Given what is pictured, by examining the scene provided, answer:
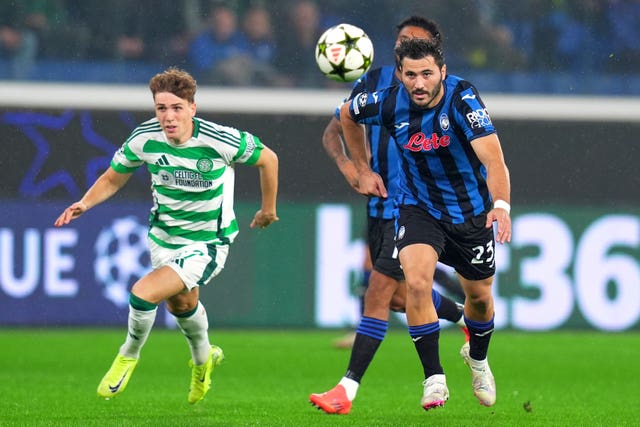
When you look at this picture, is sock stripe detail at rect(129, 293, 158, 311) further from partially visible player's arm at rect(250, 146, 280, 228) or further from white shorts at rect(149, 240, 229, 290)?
partially visible player's arm at rect(250, 146, 280, 228)

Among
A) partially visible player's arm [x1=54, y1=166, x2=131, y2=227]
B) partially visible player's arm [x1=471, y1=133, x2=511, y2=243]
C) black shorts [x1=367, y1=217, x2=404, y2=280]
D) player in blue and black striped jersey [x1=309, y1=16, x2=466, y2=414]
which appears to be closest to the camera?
partially visible player's arm [x1=471, y1=133, x2=511, y2=243]

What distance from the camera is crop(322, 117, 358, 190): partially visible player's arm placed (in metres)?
7.70

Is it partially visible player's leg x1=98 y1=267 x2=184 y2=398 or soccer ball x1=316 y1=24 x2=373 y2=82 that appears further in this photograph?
soccer ball x1=316 y1=24 x2=373 y2=82

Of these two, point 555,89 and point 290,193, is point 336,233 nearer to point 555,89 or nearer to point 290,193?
point 290,193

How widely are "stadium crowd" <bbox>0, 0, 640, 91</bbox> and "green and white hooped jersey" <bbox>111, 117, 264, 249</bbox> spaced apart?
20.5ft

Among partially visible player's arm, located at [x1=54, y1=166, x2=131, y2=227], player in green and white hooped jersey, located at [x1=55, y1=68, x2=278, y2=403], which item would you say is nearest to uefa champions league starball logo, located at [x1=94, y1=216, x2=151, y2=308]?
player in green and white hooped jersey, located at [x1=55, y1=68, x2=278, y2=403]

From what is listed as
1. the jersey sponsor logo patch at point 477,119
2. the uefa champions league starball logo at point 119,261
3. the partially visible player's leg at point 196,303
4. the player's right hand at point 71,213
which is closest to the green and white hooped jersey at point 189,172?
the partially visible player's leg at point 196,303

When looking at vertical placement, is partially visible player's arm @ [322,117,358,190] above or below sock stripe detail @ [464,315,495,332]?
above

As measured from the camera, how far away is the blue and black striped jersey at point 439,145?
6879mm

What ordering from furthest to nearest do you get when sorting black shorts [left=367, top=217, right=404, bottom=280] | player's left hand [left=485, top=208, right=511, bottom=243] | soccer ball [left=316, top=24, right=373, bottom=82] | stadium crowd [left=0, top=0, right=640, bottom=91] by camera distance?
1. stadium crowd [left=0, top=0, right=640, bottom=91]
2. soccer ball [left=316, top=24, right=373, bottom=82]
3. black shorts [left=367, top=217, right=404, bottom=280]
4. player's left hand [left=485, top=208, right=511, bottom=243]

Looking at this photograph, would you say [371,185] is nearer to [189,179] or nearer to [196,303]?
[189,179]

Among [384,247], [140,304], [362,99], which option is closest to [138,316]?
[140,304]

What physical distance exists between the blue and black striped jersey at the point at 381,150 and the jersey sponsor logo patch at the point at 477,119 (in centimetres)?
109

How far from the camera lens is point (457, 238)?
7.08 metres
